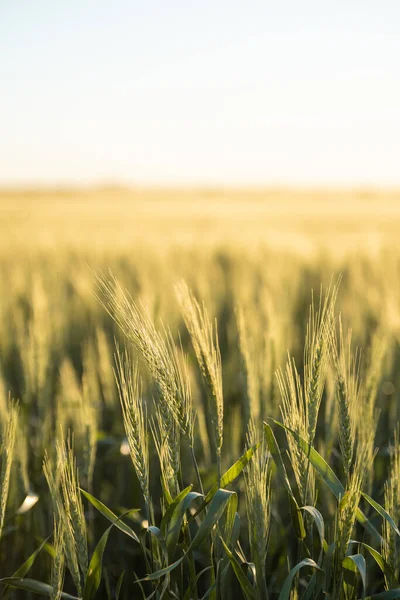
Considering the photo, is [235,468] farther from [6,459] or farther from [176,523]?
[6,459]

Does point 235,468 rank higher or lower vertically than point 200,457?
higher

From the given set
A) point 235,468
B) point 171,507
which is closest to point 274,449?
point 235,468

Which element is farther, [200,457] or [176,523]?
[200,457]

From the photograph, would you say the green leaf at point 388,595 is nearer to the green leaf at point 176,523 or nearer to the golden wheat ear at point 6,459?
the green leaf at point 176,523

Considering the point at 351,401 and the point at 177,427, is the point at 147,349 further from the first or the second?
the point at 351,401

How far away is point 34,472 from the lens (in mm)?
1726

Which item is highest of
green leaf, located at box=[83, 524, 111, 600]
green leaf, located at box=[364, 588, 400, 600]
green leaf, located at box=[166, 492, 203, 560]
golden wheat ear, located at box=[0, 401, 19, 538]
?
golden wheat ear, located at box=[0, 401, 19, 538]

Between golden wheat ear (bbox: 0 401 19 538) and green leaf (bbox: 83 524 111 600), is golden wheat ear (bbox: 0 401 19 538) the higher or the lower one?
the higher one

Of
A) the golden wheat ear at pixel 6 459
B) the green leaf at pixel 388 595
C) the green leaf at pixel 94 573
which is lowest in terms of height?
the green leaf at pixel 388 595

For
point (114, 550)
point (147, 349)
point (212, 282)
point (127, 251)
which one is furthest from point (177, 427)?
point (127, 251)

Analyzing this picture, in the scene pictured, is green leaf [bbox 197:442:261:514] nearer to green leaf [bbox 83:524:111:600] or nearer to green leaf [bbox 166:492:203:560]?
green leaf [bbox 166:492:203:560]

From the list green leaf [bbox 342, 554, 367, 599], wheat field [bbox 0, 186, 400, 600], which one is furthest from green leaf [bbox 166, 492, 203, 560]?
green leaf [bbox 342, 554, 367, 599]

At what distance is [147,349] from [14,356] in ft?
7.41

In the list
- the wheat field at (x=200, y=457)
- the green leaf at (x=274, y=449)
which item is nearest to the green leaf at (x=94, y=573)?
the wheat field at (x=200, y=457)
